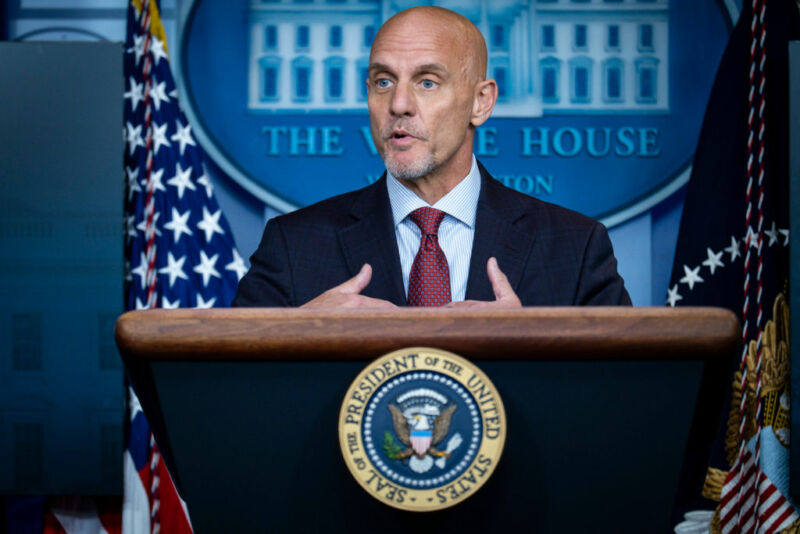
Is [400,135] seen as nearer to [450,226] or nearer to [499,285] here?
[450,226]

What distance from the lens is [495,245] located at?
171 centimetres

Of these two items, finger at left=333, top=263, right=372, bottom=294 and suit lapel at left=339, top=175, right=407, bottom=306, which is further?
suit lapel at left=339, top=175, right=407, bottom=306

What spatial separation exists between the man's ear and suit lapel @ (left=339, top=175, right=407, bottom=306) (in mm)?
288

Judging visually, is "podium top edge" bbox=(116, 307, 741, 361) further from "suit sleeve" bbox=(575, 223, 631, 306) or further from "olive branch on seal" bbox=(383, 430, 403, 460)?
"suit sleeve" bbox=(575, 223, 631, 306)

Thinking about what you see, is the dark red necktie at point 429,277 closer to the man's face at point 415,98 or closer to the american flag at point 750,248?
the man's face at point 415,98

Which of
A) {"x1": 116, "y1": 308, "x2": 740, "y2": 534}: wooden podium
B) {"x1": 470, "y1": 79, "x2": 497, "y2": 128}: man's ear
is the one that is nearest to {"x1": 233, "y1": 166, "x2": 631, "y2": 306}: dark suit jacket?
{"x1": 470, "y1": 79, "x2": 497, "y2": 128}: man's ear

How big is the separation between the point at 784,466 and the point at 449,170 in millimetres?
1554

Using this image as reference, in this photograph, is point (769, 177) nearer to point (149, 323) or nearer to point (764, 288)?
point (764, 288)

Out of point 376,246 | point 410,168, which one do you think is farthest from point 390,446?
point 410,168

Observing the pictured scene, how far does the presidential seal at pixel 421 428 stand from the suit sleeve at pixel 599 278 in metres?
0.77

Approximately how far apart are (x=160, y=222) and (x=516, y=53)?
1.40 metres

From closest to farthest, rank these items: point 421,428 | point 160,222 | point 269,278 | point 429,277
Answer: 1. point 421,428
2. point 429,277
3. point 269,278
4. point 160,222

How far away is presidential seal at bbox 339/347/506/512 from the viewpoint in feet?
3.09

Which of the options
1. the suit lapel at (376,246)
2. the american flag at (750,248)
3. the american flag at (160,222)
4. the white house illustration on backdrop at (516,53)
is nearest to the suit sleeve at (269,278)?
the suit lapel at (376,246)
